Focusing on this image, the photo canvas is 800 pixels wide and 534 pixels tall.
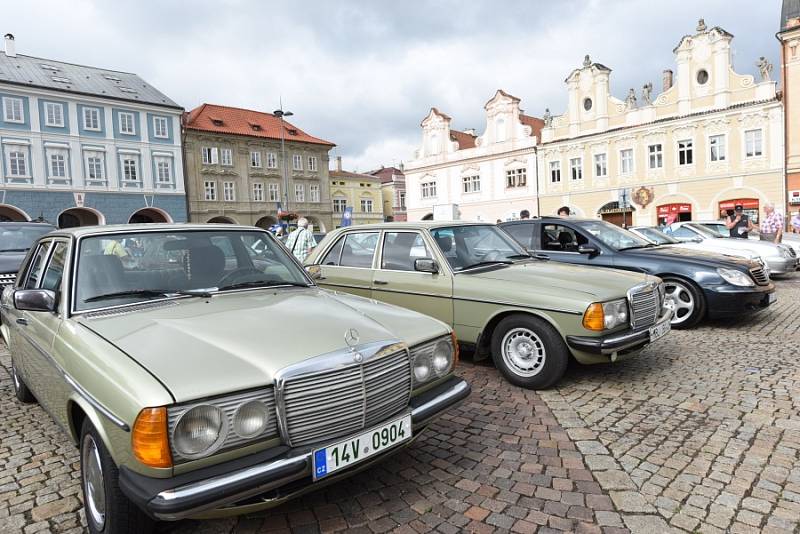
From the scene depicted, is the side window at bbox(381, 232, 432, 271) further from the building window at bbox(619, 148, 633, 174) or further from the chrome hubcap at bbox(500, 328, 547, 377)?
the building window at bbox(619, 148, 633, 174)

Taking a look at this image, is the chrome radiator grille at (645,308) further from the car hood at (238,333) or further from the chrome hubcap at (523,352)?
the car hood at (238,333)

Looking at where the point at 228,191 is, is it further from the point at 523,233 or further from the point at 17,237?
the point at 523,233

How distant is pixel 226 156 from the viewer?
44000 millimetres

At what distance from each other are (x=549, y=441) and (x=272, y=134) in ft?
158

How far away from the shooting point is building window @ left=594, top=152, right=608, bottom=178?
33.8 metres

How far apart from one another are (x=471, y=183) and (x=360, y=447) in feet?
133

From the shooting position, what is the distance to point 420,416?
9.09 ft

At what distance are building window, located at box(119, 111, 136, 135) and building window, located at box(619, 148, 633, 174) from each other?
35.3 meters

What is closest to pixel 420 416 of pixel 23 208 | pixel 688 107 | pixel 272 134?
pixel 688 107

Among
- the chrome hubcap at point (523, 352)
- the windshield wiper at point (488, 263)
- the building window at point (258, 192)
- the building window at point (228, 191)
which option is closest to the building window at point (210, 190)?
the building window at point (228, 191)

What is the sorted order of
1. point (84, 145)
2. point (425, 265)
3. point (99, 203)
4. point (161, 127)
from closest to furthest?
point (425, 265)
point (84, 145)
point (99, 203)
point (161, 127)

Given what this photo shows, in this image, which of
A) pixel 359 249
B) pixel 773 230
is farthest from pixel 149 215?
pixel 773 230

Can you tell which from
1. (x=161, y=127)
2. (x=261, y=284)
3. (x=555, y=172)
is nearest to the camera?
(x=261, y=284)

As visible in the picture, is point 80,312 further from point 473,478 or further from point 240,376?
point 473,478
